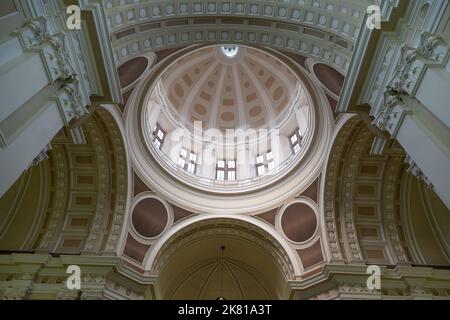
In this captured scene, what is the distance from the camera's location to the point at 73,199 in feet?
52.2

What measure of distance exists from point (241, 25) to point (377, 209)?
10.1 meters

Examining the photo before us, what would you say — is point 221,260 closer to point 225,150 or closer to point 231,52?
point 225,150

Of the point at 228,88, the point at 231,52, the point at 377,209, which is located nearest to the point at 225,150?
the point at 228,88

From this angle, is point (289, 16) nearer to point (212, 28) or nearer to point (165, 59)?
point (212, 28)

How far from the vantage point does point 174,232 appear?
16.9m

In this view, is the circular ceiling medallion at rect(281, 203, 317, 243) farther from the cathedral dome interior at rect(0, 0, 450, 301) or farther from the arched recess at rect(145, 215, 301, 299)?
the arched recess at rect(145, 215, 301, 299)

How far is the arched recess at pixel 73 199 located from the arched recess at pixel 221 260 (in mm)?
2574

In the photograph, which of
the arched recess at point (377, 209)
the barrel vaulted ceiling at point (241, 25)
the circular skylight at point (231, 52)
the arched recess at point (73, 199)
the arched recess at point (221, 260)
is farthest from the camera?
the circular skylight at point (231, 52)

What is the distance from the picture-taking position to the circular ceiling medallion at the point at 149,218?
1650 centimetres

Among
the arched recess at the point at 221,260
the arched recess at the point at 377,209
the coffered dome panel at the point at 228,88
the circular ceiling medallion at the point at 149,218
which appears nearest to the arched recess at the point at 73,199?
the circular ceiling medallion at the point at 149,218

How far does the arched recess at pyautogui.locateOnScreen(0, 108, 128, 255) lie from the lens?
49.6 feet

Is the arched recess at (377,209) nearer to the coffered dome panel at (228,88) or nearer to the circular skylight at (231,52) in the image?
the coffered dome panel at (228,88)

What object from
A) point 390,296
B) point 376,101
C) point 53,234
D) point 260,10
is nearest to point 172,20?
point 260,10

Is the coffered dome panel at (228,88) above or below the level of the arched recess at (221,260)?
above
